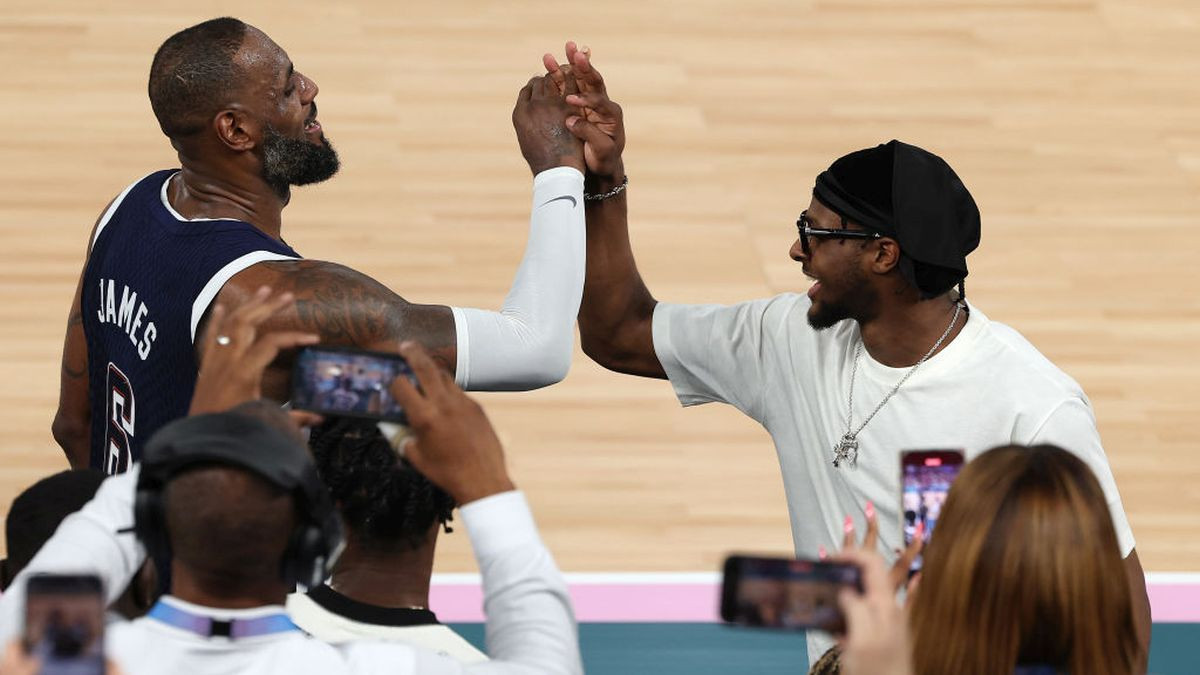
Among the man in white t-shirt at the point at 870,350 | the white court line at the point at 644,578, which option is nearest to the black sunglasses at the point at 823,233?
the man in white t-shirt at the point at 870,350

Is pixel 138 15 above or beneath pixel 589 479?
above

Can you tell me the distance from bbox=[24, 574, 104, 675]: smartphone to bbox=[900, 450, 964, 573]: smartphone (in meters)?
1.10

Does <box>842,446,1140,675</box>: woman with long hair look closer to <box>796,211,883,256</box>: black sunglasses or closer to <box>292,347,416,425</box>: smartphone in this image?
<box>292,347,416,425</box>: smartphone

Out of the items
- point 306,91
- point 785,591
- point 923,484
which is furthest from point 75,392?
point 785,591

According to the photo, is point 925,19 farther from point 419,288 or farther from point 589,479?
point 589,479

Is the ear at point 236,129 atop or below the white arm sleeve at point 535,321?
atop

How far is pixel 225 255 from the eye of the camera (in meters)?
3.04

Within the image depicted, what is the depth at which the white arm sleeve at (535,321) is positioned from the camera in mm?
3002

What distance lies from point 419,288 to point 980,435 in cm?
373

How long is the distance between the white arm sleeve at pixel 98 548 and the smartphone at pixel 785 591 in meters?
→ 0.67

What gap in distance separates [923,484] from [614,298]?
1.17 meters

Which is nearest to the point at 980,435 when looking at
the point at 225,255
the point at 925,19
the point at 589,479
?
the point at 225,255

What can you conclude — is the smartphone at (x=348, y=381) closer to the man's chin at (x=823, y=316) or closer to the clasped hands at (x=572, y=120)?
the clasped hands at (x=572, y=120)

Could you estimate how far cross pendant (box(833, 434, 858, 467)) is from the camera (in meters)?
3.16
